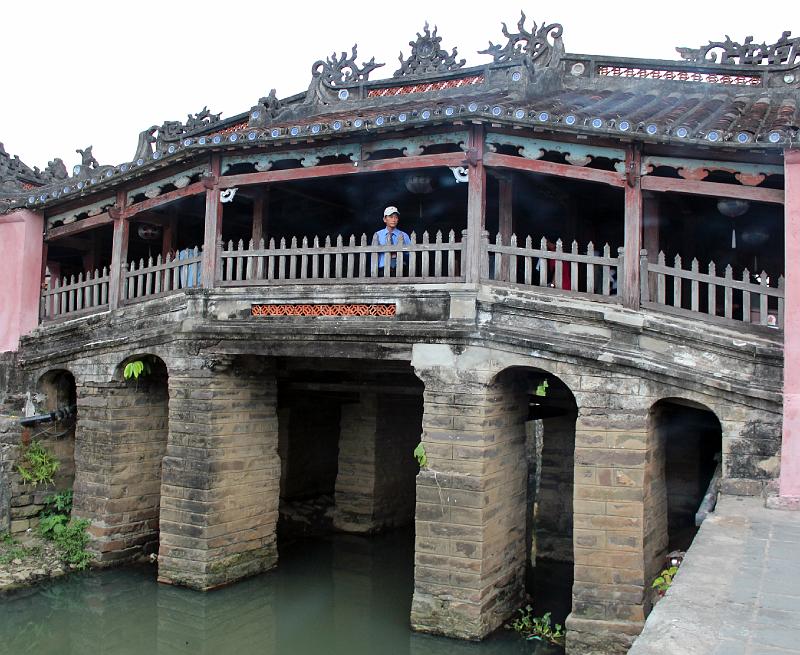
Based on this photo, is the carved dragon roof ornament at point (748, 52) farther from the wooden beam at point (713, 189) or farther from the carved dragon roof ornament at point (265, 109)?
the carved dragon roof ornament at point (265, 109)

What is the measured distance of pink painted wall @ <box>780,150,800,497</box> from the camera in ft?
22.6

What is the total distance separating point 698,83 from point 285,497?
33.5ft

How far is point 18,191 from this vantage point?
1480cm

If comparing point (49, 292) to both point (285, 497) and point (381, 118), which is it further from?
point (381, 118)

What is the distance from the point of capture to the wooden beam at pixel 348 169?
29.2ft

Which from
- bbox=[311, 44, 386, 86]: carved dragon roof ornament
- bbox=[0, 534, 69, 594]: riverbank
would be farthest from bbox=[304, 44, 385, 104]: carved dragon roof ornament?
bbox=[0, 534, 69, 594]: riverbank

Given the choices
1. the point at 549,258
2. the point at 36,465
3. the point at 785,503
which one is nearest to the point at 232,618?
the point at 36,465

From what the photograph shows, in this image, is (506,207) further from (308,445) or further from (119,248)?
(308,445)

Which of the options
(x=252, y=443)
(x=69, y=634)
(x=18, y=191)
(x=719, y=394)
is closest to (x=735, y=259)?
(x=719, y=394)

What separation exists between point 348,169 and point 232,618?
599 cm

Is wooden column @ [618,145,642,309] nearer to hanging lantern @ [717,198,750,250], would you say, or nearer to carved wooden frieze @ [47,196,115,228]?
hanging lantern @ [717,198,750,250]

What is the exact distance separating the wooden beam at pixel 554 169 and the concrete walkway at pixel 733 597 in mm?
3875

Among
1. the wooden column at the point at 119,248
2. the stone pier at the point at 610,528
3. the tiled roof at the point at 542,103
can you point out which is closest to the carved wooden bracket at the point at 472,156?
the tiled roof at the point at 542,103

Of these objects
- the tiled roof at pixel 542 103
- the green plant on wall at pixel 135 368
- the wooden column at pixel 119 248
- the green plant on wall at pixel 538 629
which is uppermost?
the tiled roof at pixel 542 103
